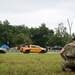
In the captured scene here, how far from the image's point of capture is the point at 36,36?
13300 cm

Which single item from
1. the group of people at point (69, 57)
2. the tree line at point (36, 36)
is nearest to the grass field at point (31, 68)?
the group of people at point (69, 57)

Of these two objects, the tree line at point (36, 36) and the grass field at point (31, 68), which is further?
the tree line at point (36, 36)

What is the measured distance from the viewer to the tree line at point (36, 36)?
10388cm

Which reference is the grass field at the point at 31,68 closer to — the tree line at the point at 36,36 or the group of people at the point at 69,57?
the group of people at the point at 69,57

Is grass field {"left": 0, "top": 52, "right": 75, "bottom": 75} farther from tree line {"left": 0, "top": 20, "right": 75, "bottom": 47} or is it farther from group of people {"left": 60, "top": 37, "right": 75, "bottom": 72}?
tree line {"left": 0, "top": 20, "right": 75, "bottom": 47}

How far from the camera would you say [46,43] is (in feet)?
417

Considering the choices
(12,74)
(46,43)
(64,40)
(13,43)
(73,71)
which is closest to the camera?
(12,74)

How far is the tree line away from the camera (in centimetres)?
10388

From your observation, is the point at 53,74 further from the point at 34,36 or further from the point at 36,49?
the point at 34,36

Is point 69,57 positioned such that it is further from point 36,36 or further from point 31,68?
point 36,36

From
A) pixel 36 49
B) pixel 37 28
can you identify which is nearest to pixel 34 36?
pixel 37 28

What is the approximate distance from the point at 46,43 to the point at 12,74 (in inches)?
4630

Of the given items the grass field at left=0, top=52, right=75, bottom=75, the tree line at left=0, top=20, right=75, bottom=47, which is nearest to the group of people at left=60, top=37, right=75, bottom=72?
the grass field at left=0, top=52, right=75, bottom=75

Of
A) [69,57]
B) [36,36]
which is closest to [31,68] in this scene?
[69,57]
